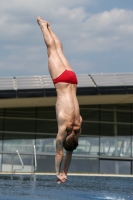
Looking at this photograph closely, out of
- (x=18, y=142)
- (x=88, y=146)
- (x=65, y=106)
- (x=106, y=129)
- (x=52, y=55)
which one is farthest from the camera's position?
(x=106, y=129)

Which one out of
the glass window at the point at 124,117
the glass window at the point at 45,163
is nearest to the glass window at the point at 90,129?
the glass window at the point at 124,117

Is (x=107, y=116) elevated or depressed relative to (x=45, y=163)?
elevated

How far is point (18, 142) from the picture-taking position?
84.7ft

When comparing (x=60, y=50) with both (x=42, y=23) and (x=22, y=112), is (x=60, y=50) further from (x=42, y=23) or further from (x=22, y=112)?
(x=22, y=112)

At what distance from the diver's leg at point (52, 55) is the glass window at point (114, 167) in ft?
59.6

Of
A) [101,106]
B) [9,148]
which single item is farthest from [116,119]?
[9,148]

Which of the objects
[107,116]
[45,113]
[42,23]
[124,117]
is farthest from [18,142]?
[42,23]

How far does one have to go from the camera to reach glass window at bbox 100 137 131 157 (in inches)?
1026

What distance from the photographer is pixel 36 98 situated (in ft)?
77.0

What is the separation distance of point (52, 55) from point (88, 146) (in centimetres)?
1850

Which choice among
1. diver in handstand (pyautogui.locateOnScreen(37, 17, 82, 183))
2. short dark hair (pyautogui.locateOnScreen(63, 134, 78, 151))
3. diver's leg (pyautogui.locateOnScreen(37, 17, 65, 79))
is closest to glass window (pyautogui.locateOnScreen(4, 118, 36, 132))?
diver's leg (pyautogui.locateOnScreen(37, 17, 65, 79))

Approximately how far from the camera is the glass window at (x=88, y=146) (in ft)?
84.8

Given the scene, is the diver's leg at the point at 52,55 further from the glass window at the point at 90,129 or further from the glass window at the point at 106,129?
the glass window at the point at 106,129

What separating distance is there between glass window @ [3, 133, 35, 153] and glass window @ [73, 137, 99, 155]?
96.3 inches
